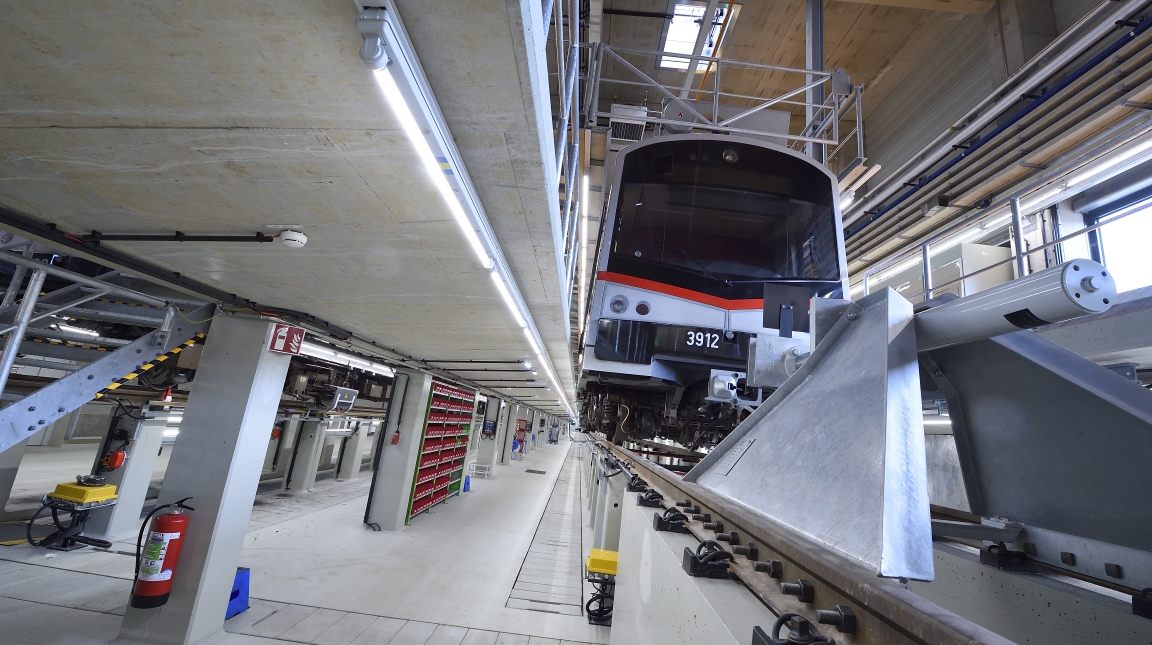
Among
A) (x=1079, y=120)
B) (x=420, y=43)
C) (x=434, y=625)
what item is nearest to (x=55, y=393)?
(x=434, y=625)

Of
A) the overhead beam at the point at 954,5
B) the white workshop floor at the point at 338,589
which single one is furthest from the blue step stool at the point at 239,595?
the overhead beam at the point at 954,5

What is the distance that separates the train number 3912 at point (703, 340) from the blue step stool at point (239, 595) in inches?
196

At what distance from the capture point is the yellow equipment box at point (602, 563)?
14.3 ft

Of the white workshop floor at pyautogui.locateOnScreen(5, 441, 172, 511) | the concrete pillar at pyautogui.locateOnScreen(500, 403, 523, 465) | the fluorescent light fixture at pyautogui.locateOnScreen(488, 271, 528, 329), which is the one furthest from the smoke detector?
the concrete pillar at pyautogui.locateOnScreen(500, 403, 523, 465)

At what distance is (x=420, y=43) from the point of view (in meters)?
1.60

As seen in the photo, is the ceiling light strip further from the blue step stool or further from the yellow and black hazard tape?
the blue step stool

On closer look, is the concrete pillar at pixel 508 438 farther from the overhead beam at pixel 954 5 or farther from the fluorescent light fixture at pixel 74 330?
the overhead beam at pixel 954 5

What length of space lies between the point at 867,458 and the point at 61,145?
3330mm

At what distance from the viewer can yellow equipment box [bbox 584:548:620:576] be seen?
4367mm

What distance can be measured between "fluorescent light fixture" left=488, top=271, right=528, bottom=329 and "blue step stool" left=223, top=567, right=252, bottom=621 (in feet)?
12.5

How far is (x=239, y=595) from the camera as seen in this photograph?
4910 mm

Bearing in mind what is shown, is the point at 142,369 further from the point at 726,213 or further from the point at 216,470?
the point at 726,213

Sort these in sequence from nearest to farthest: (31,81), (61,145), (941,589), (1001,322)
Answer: (1001,322), (31,81), (941,589), (61,145)

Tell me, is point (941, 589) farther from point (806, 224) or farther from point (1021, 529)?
point (806, 224)
